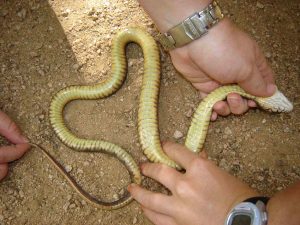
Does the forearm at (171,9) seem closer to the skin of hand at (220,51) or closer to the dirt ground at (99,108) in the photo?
the skin of hand at (220,51)

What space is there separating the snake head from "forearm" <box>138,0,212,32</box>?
73 centimetres

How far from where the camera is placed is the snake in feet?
9.06

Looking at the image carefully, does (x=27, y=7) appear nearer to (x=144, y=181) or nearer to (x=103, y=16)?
(x=103, y=16)

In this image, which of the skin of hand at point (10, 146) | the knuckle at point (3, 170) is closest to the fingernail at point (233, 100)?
the skin of hand at point (10, 146)

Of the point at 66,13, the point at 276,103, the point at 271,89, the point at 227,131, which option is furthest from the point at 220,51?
the point at 66,13

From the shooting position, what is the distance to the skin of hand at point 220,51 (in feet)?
7.78

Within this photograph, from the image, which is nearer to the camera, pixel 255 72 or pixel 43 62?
pixel 255 72

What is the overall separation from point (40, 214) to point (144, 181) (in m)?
0.68

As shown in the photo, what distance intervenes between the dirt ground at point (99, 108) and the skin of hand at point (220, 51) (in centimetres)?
39

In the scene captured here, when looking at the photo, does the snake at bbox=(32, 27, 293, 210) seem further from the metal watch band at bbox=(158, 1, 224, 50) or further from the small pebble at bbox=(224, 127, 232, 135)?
the metal watch band at bbox=(158, 1, 224, 50)

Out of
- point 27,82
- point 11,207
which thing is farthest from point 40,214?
point 27,82

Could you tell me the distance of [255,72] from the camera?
250cm

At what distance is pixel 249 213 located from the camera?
76.0 inches

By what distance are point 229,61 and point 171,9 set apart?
416 millimetres
